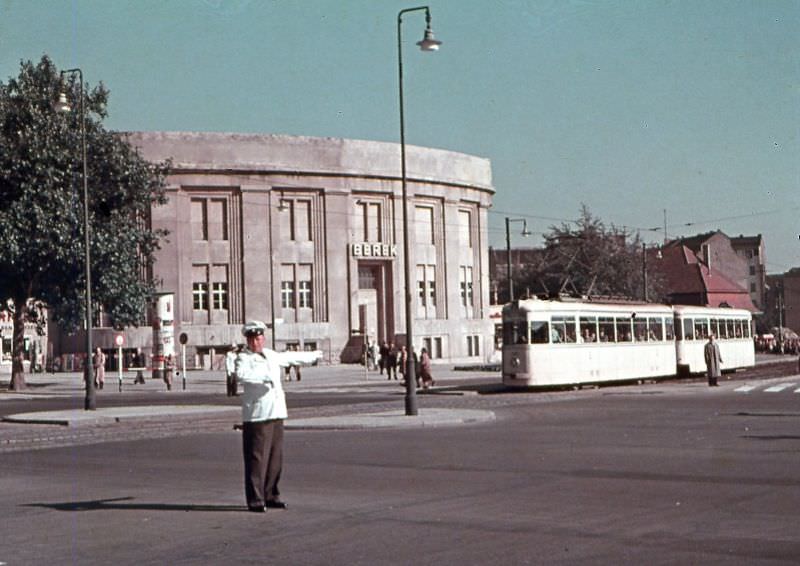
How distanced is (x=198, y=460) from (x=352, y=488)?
488 cm

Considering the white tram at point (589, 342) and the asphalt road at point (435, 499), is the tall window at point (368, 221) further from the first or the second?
Result: the asphalt road at point (435, 499)

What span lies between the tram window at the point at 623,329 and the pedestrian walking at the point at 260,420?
31.1 metres

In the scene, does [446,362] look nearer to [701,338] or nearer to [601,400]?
[701,338]

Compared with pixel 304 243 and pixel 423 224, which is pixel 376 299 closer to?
pixel 423 224

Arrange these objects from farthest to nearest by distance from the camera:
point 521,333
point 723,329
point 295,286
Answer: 1. point 295,286
2. point 723,329
3. point 521,333

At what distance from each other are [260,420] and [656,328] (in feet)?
115

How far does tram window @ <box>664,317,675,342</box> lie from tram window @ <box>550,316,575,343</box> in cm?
757

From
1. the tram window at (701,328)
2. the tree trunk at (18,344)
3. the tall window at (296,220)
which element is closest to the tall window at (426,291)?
the tall window at (296,220)

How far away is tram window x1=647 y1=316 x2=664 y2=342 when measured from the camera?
44.7 meters

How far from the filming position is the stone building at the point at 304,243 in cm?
7612

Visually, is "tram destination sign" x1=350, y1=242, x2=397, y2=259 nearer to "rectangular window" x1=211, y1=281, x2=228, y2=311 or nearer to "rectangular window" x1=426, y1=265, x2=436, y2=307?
"rectangular window" x1=426, y1=265, x2=436, y2=307

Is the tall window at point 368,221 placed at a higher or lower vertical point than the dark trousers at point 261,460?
higher

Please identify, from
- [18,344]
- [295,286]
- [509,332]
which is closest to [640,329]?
[509,332]

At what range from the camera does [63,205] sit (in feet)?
158
